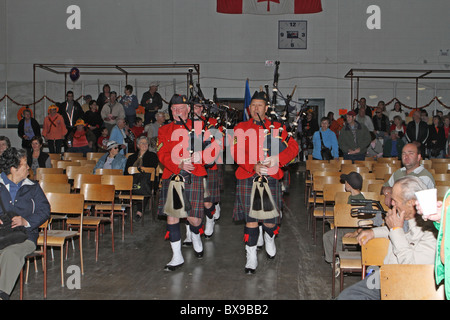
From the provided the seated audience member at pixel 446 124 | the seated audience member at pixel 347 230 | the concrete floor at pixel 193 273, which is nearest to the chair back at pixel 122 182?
the concrete floor at pixel 193 273

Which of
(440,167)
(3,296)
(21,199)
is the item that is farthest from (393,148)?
(3,296)

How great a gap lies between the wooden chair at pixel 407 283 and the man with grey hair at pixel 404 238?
406mm

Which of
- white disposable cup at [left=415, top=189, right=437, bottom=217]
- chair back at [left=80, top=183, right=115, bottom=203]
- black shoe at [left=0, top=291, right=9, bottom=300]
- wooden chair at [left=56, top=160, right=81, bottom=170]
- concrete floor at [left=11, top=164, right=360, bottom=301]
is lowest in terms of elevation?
concrete floor at [left=11, top=164, right=360, bottom=301]

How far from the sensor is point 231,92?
584 inches

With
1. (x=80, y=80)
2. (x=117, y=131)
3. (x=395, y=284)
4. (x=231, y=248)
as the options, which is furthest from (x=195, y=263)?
(x=80, y=80)

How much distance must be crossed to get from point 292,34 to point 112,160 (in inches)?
372

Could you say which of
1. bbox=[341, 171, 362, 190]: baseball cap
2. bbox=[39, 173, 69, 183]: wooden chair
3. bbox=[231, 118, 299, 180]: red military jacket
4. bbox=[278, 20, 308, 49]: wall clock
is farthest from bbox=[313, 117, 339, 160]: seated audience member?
bbox=[278, 20, 308, 49]: wall clock

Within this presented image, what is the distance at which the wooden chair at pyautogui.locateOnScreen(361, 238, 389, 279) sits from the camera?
315 cm

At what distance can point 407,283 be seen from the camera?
2334 mm

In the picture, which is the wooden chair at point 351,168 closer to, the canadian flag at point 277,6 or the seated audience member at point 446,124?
the seated audience member at point 446,124

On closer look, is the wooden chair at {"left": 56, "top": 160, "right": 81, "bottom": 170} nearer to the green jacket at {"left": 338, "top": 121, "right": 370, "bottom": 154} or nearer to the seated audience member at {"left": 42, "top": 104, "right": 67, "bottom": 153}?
the seated audience member at {"left": 42, "top": 104, "right": 67, "bottom": 153}

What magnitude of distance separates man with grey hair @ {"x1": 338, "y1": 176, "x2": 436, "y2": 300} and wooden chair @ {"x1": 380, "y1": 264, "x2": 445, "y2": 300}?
16.0 inches

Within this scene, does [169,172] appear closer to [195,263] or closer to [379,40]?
[195,263]

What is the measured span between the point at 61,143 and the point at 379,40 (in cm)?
999
